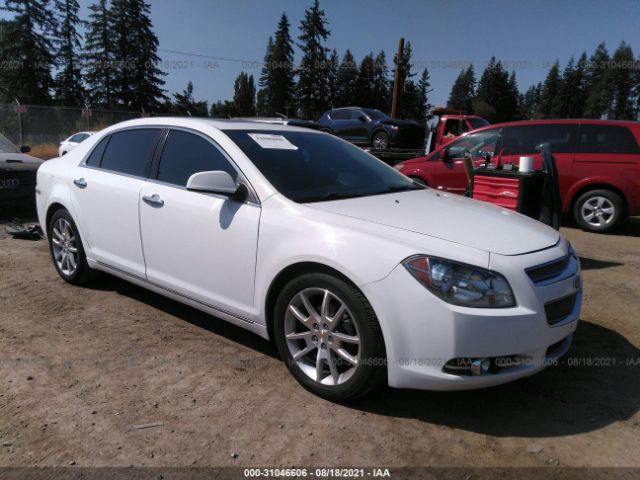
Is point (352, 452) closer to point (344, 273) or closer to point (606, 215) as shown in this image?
point (344, 273)

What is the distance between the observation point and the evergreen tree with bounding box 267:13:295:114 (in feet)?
213

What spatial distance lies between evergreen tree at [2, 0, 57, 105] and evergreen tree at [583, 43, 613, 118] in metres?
81.3

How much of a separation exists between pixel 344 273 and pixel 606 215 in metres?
6.79

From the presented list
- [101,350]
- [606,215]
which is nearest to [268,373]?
[101,350]

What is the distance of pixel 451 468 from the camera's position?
227cm

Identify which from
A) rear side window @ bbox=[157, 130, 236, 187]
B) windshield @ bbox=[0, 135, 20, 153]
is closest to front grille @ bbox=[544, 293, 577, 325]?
rear side window @ bbox=[157, 130, 236, 187]

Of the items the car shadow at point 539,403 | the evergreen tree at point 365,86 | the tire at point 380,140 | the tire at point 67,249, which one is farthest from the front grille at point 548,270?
the evergreen tree at point 365,86

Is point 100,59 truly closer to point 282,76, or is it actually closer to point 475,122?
point 282,76

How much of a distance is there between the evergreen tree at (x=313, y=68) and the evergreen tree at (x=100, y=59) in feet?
77.1

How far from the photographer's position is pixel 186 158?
3.59 metres

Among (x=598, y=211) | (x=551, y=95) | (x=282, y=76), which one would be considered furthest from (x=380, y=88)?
(x=598, y=211)

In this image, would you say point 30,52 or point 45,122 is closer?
point 45,122

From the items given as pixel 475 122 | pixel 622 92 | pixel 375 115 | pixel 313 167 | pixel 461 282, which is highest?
pixel 622 92

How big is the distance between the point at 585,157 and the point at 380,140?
8.70 m
